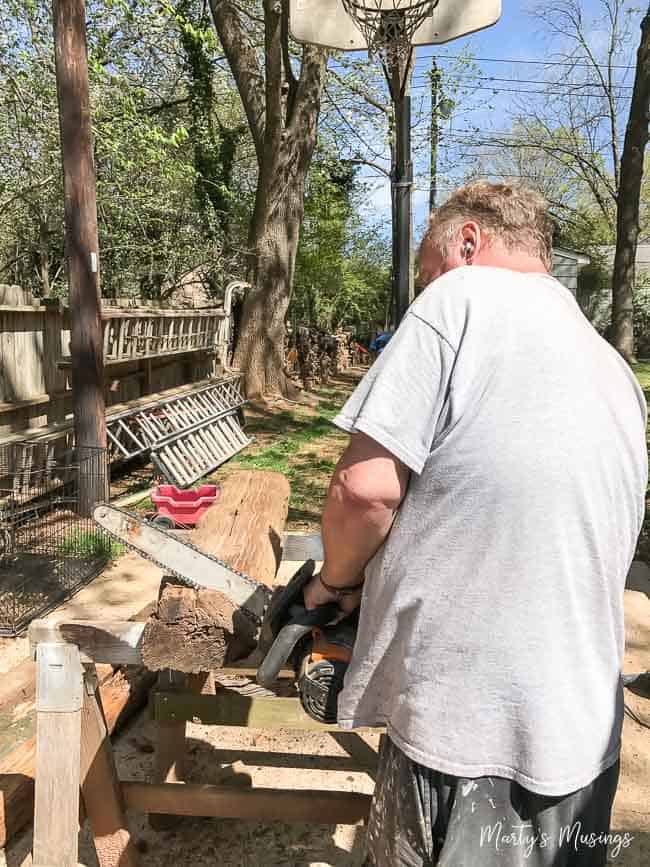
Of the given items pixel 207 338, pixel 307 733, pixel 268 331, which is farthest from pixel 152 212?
pixel 307 733

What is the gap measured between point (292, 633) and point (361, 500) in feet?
1.45

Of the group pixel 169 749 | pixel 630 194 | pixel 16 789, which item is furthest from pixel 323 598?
pixel 630 194

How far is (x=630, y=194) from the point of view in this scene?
655 inches

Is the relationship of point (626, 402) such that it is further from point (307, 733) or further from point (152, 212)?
point (152, 212)

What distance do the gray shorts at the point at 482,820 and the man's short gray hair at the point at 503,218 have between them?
1094 mm

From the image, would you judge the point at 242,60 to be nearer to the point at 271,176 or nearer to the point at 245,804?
the point at 271,176

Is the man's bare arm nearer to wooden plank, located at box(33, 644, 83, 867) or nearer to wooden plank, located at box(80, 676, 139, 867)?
wooden plank, located at box(33, 644, 83, 867)

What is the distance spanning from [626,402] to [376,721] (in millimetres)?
842

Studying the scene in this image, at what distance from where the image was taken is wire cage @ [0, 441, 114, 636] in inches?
203

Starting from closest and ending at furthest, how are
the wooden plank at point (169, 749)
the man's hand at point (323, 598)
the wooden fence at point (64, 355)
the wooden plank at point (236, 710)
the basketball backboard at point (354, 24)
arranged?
1. the man's hand at point (323, 598)
2. the wooden plank at point (236, 710)
3. the wooden plank at point (169, 749)
4. the basketball backboard at point (354, 24)
5. the wooden fence at point (64, 355)

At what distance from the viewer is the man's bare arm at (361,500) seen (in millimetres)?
1379

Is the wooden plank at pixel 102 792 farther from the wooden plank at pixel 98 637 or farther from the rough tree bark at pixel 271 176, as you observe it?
the rough tree bark at pixel 271 176

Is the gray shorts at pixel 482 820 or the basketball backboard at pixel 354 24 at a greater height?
the basketball backboard at pixel 354 24

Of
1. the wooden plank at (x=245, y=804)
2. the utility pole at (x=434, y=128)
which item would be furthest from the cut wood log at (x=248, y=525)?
the utility pole at (x=434, y=128)
